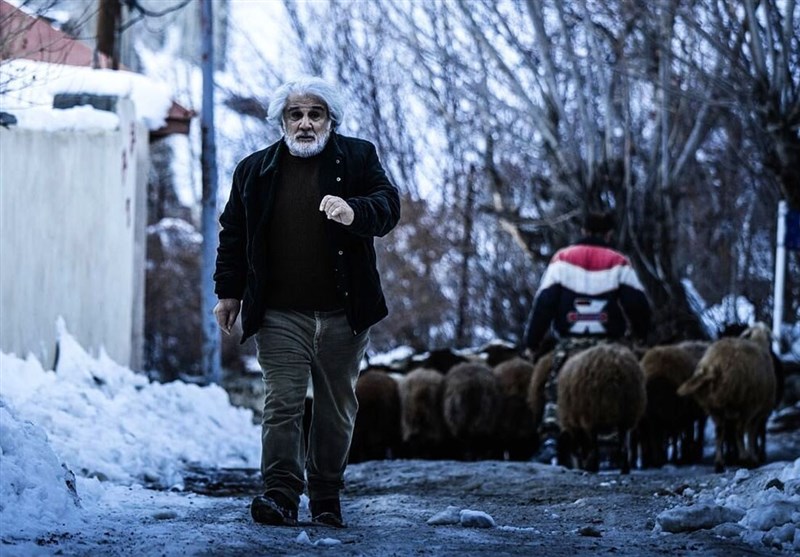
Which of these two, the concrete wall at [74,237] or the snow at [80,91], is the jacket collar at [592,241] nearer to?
the snow at [80,91]

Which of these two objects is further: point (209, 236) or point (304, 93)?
point (209, 236)

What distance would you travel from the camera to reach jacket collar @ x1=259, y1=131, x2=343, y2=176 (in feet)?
22.5

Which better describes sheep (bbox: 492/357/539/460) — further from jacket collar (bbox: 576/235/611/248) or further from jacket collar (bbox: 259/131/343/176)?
jacket collar (bbox: 259/131/343/176)

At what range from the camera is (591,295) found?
12.1 meters

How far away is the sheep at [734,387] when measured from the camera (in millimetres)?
12078

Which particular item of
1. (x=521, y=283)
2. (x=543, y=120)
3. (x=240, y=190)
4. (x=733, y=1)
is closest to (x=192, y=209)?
(x=521, y=283)

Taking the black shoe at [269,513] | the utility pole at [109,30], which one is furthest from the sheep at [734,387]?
the utility pole at [109,30]

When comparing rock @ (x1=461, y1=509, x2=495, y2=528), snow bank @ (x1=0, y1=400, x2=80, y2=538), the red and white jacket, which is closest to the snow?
snow bank @ (x1=0, y1=400, x2=80, y2=538)

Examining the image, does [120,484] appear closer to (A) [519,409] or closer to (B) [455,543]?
(B) [455,543]

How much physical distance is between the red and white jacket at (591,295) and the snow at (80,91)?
417 cm

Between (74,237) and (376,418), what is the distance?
3.19 m

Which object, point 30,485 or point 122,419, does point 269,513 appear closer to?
point 30,485

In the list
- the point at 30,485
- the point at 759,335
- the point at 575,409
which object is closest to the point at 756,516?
the point at 30,485

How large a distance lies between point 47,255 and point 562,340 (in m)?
4.31
